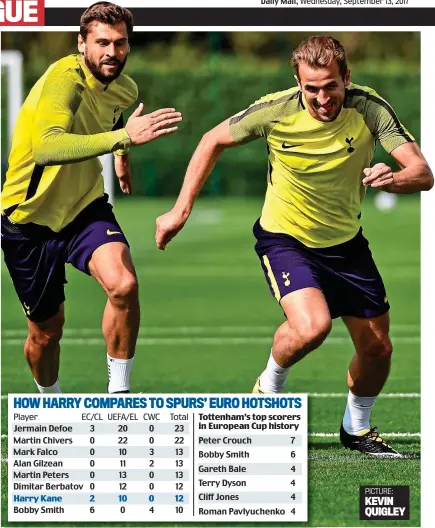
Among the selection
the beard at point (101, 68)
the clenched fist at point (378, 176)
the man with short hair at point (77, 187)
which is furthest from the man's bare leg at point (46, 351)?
the clenched fist at point (378, 176)

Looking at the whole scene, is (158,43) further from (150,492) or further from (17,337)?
(150,492)

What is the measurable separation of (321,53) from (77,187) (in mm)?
1922

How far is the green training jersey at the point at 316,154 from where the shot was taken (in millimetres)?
8328

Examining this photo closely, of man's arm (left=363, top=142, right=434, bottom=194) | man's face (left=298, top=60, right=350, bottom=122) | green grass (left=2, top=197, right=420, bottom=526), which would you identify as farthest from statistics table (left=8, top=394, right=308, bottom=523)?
man's face (left=298, top=60, right=350, bottom=122)

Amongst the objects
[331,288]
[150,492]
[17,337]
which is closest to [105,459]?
[150,492]

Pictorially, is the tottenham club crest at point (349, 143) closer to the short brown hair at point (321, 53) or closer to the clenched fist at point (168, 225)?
the short brown hair at point (321, 53)

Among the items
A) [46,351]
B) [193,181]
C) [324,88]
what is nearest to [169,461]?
[193,181]

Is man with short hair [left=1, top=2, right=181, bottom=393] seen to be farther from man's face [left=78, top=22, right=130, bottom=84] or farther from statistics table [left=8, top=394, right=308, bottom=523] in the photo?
statistics table [left=8, top=394, right=308, bottom=523]

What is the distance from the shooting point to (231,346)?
15.1m

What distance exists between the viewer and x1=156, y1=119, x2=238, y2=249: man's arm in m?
8.07

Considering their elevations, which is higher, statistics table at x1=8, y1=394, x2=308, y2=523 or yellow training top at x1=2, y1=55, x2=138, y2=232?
yellow training top at x1=2, y1=55, x2=138, y2=232

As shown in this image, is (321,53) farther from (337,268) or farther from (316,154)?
(337,268)

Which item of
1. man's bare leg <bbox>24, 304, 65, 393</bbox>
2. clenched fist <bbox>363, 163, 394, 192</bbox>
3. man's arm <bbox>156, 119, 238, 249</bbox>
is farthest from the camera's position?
man's bare leg <bbox>24, 304, 65, 393</bbox>

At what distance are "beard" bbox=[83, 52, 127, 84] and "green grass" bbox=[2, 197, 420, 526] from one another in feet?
8.27
